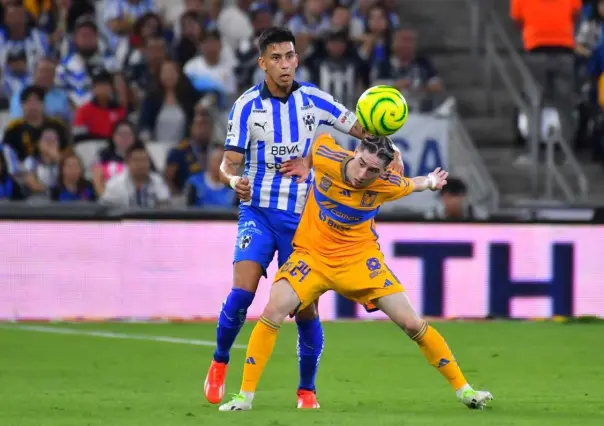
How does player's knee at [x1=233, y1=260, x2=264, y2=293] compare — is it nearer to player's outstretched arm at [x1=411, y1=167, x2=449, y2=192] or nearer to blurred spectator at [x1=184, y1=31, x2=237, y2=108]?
player's outstretched arm at [x1=411, y1=167, x2=449, y2=192]

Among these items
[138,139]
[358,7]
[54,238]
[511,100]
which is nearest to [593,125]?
[511,100]

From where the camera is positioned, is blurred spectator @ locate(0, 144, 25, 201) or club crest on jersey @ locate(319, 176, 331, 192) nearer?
club crest on jersey @ locate(319, 176, 331, 192)

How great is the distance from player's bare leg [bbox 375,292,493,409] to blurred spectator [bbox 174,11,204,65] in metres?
11.0

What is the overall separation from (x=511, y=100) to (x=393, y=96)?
11.8 meters

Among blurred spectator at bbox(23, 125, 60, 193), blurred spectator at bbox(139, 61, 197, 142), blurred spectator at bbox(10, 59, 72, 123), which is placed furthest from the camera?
blurred spectator at bbox(139, 61, 197, 142)

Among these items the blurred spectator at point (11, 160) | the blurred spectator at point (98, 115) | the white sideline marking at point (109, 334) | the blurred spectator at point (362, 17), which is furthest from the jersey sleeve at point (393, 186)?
the blurred spectator at point (362, 17)

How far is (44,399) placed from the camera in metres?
9.76

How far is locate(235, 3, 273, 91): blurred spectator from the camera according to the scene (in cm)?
1933

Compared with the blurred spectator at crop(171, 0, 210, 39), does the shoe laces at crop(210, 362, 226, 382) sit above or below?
below

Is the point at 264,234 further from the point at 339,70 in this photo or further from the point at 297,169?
the point at 339,70

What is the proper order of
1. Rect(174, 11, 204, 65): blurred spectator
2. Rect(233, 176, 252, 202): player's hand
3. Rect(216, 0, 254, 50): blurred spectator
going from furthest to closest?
1. Rect(216, 0, 254, 50): blurred spectator
2. Rect(174, 11, 204, 65): blurred spectator
3. Rect(233, 176, 252, 202): player's hand

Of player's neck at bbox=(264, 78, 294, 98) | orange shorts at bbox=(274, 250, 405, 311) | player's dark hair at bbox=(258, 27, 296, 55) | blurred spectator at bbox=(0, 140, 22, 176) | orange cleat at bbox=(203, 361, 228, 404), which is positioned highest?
player's dark hair at bbox=(258, 27, 296, 55)

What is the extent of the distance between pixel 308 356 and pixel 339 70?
990cm

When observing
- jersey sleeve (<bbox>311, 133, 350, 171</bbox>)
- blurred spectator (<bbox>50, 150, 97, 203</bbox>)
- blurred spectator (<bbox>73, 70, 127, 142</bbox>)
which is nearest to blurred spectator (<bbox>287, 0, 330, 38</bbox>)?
blurred spectator (<bbox>73, 70, 127, 142</bbox>)
